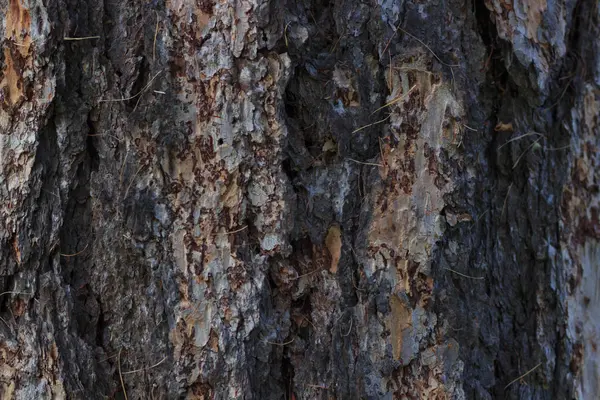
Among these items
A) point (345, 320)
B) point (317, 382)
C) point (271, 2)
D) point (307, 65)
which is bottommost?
point (317, 382)

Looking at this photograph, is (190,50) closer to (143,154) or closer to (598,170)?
(143,154)

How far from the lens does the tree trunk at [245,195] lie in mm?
1235

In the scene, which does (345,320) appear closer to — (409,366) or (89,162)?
(409,366)

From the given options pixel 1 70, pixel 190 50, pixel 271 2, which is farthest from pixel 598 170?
pixel 1 70

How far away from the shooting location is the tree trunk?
1.24 meters

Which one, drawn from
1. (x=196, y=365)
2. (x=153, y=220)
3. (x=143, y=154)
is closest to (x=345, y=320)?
(x=196, y=365)

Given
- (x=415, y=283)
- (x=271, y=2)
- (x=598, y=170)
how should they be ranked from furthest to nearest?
(x=598, y=170) → (x=415, y=283) → (x=271, y=2)

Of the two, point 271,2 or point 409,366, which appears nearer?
point 271,2

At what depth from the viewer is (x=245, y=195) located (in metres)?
1.24

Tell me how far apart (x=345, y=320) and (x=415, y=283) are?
0.61ft

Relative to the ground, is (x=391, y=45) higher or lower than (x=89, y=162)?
higher

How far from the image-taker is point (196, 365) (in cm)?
125

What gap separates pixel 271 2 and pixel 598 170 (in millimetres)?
938

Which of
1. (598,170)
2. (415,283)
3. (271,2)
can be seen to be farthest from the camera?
(598,170)
